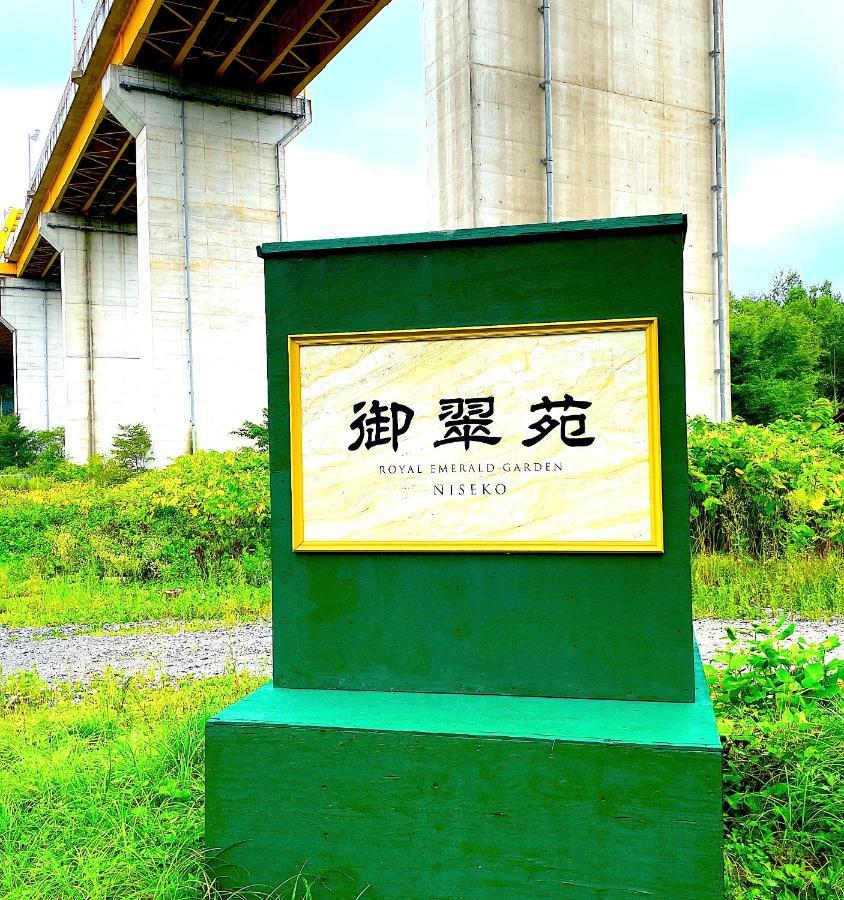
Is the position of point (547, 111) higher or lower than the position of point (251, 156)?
lower

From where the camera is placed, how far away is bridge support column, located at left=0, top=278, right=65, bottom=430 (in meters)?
42.4

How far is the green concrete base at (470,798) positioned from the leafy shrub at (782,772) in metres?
0.50

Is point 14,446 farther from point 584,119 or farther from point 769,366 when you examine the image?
point 769,366

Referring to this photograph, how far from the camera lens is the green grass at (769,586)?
6.45 m

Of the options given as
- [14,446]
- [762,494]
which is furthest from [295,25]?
[14,446]

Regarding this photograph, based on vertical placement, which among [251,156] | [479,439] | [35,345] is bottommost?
[479,439]

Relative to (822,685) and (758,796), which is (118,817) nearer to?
(758,796)

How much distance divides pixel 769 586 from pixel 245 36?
16834mm

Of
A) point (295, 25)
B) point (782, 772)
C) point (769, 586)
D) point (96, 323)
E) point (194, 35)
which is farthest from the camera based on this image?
point (96, 323)

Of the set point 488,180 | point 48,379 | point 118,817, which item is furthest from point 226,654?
point 48,379

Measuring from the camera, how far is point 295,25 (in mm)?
18922

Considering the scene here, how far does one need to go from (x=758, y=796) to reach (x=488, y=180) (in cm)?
1040

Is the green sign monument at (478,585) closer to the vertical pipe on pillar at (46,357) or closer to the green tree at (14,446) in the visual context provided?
the green tree at (14,446)

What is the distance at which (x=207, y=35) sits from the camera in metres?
19.5
